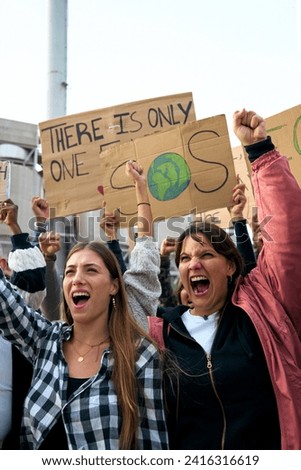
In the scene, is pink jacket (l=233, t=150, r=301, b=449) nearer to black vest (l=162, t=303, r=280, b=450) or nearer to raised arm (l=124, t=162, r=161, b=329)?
black vest (l=162, t=303, r=280, b=450)

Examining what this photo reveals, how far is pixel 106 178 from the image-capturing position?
11.3ft

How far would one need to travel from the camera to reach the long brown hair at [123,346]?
1.73 meters

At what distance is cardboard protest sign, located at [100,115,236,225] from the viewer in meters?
3.21

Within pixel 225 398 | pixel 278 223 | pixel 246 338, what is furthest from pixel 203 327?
pixel 278 223

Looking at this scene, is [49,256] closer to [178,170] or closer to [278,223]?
[178,170]

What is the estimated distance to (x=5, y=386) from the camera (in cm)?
186

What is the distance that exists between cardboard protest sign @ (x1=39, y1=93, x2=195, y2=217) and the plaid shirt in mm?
1778

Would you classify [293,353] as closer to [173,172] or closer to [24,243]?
[24,243]

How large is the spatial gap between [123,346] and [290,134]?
192 centimetres

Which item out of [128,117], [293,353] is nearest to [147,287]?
[293,353]

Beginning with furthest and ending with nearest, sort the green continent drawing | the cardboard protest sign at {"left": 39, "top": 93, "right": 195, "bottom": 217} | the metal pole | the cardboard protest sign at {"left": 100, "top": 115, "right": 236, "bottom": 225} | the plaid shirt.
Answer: the metal pole, the cardboard protest sign at {"left": 39, "top": 93, "right": 195, "bottom": 217}, the green continent drawing, the cardboard protest sign at {"left": 100, "top": 115, "right": 236, "bottom": 225}, the plaid shirt

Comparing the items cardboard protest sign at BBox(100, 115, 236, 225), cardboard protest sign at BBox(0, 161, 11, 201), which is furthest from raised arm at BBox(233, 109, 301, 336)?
cardboard protest sign at BBox(0, 161, 11, 201)

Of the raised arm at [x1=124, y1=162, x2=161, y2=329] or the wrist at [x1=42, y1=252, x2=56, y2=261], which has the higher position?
the wrist at [x1=42, y1=252, x2=56, y2=261]

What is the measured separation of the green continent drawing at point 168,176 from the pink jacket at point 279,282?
1.37 m
